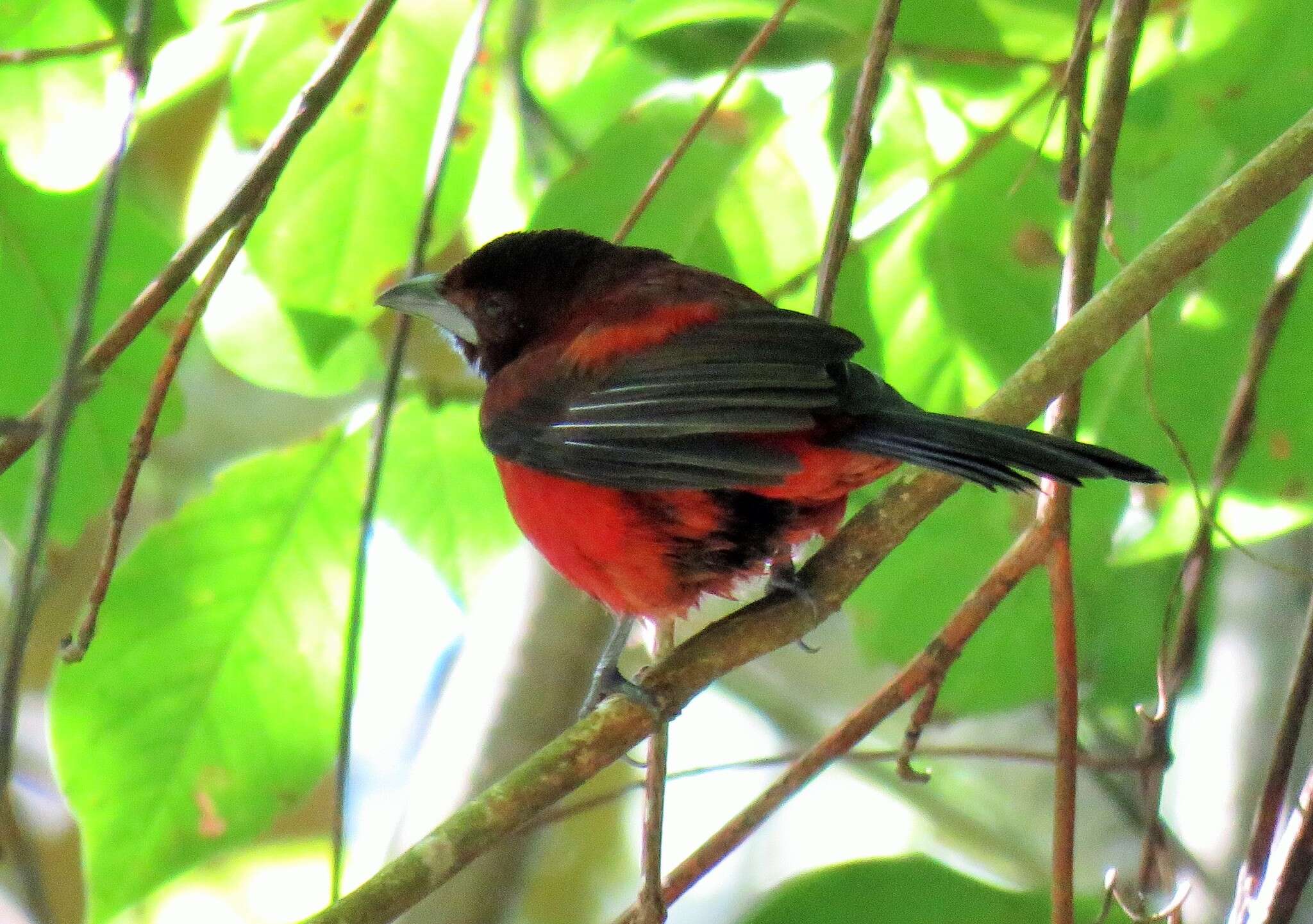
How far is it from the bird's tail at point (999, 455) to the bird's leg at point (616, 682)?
50 cm

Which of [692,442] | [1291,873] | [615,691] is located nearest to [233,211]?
[692,442]

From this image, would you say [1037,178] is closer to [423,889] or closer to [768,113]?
[768,113]

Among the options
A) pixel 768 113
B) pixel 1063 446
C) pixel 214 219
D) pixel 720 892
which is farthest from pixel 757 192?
pixel 720 892

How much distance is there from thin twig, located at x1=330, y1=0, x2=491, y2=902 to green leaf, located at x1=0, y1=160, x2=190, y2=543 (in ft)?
1.37

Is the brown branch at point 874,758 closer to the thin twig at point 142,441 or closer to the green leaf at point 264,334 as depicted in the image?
the thin twig at point 142,441

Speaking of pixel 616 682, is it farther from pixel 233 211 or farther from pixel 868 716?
pixel 233 211

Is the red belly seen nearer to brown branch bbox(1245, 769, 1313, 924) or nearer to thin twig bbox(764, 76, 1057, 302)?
thin twig bbox(764, 76, 1057, 302)

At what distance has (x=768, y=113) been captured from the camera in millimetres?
2855

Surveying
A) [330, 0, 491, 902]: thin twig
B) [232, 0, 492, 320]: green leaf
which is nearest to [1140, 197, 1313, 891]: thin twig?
[330, 0, 491, 902]: thin twig

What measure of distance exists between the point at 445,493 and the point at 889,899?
1277mm

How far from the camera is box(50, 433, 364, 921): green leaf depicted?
2453 millimetres

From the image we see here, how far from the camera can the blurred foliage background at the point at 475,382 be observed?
2.44m

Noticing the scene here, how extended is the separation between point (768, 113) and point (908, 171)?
0.31 metres

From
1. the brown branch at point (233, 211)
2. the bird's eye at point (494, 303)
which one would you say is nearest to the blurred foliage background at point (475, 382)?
the bird's eye at point (494, 303)
